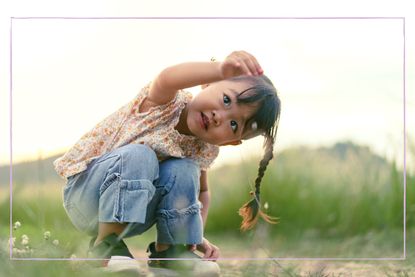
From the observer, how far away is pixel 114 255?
2303 mm

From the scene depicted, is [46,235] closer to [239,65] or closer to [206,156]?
[206,156]

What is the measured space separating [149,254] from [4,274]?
12.5 inches

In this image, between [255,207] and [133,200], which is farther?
[255,207]

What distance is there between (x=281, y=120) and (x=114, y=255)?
18.6 inches

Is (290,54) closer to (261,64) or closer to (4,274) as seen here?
(261,64)

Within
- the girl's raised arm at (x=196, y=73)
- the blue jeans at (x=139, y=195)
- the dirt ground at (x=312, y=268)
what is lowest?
the dirt ground at (x=312, y=268)

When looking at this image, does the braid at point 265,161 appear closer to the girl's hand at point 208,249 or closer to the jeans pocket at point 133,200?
the girl's hand at point 208,249

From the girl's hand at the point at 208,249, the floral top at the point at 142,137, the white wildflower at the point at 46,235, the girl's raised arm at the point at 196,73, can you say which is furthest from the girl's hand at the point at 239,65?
the white wildflower at the point at 46,235

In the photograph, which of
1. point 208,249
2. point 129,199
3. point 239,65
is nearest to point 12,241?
point 129,199

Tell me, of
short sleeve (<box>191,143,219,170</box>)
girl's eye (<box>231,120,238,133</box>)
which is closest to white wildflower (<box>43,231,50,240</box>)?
short sleeve (<box>191,143,219,170</box>)

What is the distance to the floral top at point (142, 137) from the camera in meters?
2.29

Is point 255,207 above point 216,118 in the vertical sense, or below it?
below

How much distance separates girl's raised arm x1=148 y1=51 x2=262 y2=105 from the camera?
225 cm

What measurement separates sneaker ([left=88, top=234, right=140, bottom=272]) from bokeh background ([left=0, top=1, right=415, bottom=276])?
67 mm
